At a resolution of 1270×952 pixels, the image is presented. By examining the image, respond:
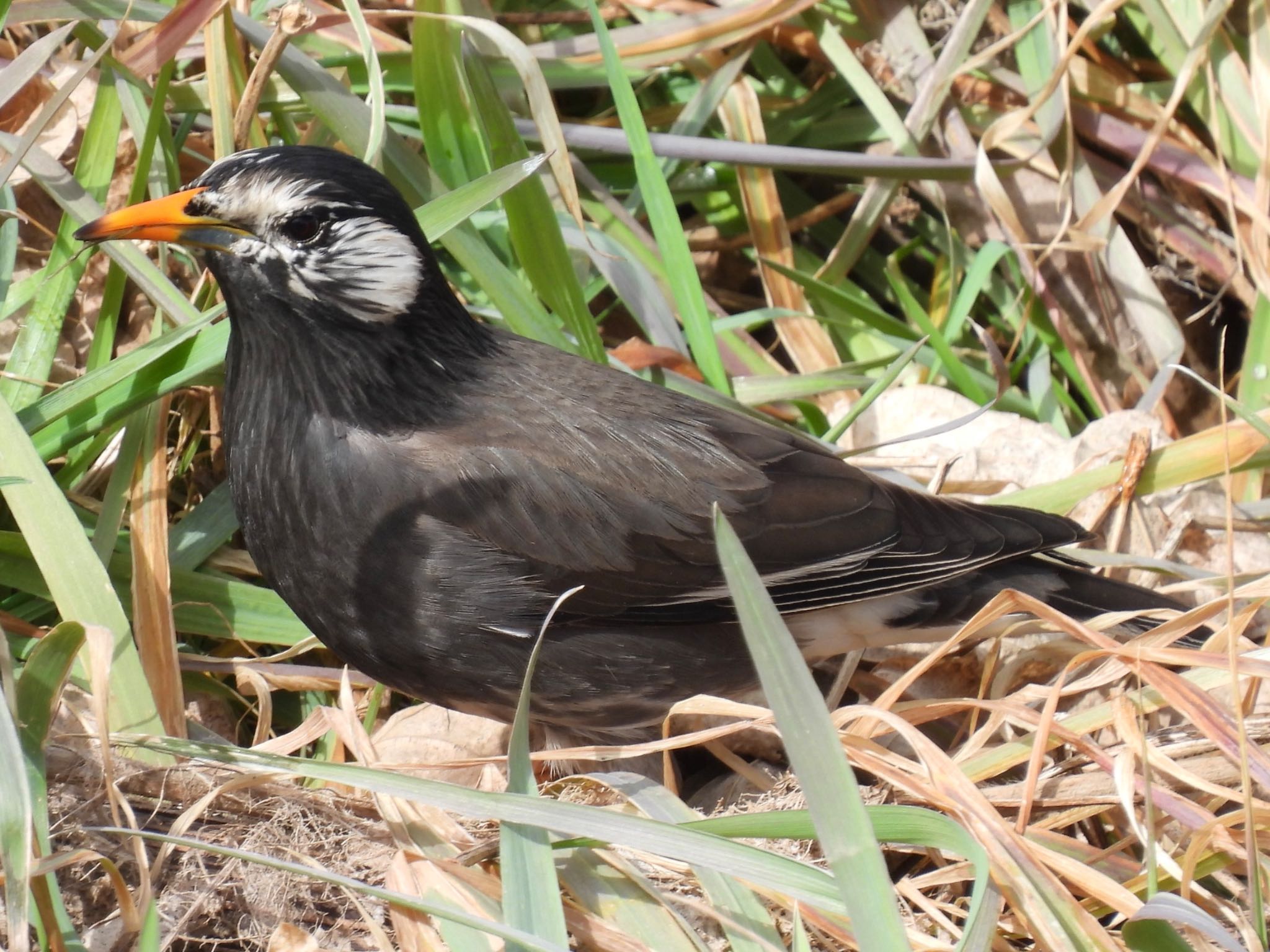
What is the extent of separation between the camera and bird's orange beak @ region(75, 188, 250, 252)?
2266mm

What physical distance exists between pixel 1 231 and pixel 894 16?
2165 millimetres

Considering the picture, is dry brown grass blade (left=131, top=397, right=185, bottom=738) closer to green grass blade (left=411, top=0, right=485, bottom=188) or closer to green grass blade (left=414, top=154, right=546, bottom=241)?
green grass blade (left=414, top=154, right=546, bottom=241)

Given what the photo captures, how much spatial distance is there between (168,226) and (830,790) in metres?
1.45

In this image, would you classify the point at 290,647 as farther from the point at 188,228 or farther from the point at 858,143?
the point at 858,143

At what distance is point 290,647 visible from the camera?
2.73 m

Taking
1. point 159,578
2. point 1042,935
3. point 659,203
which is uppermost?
point 659,203

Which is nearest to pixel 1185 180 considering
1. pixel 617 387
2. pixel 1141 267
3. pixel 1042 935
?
pixel 1141 267

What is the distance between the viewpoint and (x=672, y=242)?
3021 millimetres

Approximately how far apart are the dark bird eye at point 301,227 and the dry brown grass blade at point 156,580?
0.59m

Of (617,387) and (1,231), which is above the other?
(1,231)

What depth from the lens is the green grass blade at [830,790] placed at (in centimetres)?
150

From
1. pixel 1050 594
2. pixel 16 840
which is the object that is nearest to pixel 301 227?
pixel 16 840

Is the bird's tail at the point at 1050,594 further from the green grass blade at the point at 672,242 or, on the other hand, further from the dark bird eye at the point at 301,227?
the dark bird eye at the point at 301,227

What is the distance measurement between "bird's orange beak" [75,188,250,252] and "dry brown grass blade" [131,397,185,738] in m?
0.50
